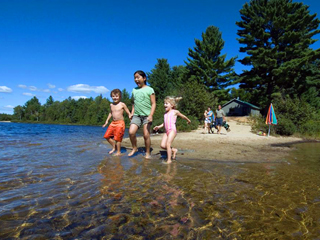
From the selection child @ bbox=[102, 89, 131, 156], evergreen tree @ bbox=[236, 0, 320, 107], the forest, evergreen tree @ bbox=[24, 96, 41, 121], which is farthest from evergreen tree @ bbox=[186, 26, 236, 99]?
evergreen tree @ bbox=[24, 96, 41, 121]

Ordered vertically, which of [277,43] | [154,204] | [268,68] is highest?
[277,43]

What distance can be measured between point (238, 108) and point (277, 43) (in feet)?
49.2

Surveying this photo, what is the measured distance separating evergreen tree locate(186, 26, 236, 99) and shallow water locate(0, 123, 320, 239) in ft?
110

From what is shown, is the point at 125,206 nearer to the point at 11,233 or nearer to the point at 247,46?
the point at 11,233

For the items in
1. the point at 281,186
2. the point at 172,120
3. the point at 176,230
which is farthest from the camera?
the point at 172,120

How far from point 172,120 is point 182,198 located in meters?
2.96

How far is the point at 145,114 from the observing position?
17.8 feet

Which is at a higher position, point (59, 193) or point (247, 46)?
point (247, 46)

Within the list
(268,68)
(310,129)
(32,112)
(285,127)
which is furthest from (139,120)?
(32,112)

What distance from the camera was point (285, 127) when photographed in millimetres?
15266

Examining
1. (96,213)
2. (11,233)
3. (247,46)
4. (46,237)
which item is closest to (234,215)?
(96,213)

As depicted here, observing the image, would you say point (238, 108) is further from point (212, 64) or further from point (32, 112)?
point (32, 112)

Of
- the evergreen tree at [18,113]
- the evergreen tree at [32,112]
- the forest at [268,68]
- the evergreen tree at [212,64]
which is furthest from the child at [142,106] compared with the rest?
the evergreen tree at [18,113]

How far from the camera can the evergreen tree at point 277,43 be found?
2703cm
